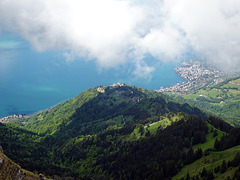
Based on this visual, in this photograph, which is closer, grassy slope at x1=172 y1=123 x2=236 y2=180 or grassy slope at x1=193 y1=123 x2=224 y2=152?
grassy slope at x1=172 y1=123 x2=236 y2=180

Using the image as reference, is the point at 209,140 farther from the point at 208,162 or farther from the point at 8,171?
the point at 8,171

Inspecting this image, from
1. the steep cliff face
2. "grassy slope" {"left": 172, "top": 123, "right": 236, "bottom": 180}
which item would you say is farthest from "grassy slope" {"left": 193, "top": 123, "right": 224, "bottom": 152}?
the steep cliff face

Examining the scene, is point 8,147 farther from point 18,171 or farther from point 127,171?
point 18,171

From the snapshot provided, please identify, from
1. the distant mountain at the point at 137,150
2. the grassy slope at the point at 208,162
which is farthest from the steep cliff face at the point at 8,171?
the grassy slope at the point at 208,162

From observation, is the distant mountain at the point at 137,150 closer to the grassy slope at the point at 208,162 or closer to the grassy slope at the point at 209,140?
the grassy slope at the point at 209,140

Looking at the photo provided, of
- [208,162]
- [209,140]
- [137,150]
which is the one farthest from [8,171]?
[137,150]

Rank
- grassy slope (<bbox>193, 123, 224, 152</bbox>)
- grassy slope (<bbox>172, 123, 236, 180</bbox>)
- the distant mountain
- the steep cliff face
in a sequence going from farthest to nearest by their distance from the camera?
grassy slope (<bbox>193, 123, 224, 152</bbox>)
the distant mountain
grassy slope (<bbox>172, 123, 236, 180</bbox>)
the steep cliff face

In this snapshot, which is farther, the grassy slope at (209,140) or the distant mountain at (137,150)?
the grassy slope at (209,140)

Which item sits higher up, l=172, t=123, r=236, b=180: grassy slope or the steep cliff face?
the steep cliff face

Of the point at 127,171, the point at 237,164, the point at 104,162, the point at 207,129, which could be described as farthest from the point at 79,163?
the point at 237,164

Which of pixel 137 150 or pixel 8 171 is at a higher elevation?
pixel 137 150

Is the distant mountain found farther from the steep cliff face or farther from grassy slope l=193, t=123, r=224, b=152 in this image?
the steep cliff face
